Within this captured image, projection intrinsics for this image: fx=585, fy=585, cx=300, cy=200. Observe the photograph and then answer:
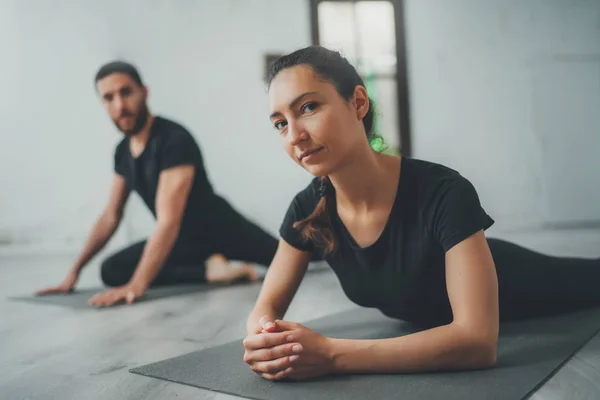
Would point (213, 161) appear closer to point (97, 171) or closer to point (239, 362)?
point (97, 171)

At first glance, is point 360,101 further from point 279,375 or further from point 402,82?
point 402,82

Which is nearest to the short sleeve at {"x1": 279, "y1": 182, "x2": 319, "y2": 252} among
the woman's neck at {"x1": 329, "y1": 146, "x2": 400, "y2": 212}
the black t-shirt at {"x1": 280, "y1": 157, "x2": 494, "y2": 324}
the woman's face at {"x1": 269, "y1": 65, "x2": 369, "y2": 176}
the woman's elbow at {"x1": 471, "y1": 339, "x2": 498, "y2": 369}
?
the black t-shirt at {"x1": 280, "y1": 157, "x2": 494, "y2": 324}

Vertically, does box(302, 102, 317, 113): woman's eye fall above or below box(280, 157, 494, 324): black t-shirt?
above

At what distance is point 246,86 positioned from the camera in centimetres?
541

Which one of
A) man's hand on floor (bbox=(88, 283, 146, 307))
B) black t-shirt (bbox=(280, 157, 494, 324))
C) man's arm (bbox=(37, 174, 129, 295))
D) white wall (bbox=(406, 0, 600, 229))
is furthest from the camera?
white wall (bbox=(406, 0, 600, 229))

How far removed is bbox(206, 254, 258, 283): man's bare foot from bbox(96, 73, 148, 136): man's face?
0.84m

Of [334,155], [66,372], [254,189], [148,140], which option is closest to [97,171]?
[254,189]

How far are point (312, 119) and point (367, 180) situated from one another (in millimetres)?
230

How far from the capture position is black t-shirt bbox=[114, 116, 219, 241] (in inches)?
109

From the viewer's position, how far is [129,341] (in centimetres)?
184

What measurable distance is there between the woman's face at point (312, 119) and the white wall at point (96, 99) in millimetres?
4096

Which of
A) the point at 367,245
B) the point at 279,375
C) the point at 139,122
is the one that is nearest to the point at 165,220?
the point at 139,122

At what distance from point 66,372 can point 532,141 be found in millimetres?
4473

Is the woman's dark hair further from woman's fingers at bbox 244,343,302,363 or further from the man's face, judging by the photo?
the man's face
